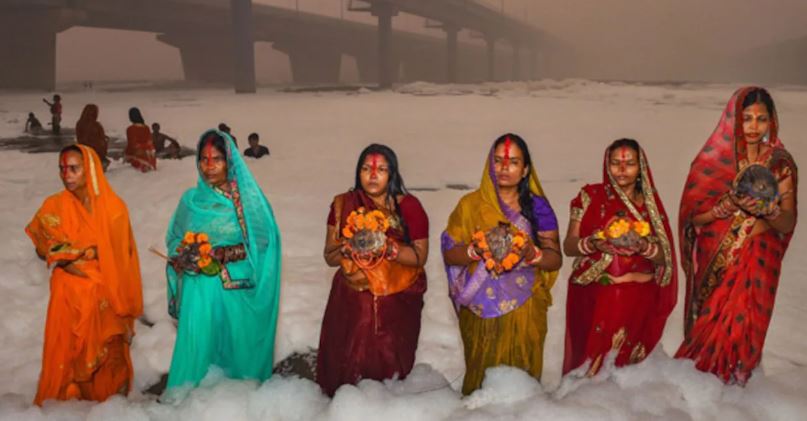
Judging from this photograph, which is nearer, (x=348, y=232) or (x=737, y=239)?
(x=348, y=232)

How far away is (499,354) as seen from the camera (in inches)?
139

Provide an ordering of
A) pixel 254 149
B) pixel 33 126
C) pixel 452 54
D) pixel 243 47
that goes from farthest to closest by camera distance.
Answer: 1. pixel 452 54
2. pixel 243 47
3. pixel 33 126
4. pixel 254 149

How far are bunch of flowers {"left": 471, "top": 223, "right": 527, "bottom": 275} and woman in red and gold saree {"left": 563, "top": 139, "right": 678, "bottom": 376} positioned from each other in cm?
47

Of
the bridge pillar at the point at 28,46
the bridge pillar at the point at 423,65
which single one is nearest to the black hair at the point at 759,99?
the bridge pillar at the point at 28,46

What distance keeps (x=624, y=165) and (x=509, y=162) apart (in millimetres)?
647

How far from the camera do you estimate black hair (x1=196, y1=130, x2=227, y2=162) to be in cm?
357


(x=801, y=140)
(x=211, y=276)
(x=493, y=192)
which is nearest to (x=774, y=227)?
(x=493, y=192)

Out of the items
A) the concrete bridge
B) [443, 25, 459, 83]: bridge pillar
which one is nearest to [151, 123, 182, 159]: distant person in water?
the concrete bridge

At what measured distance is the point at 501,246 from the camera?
3229 mm

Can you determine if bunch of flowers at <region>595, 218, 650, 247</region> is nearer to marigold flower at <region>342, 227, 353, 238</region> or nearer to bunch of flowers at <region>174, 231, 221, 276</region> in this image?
marigold flower at <region>342, 227, 353, 238</region>

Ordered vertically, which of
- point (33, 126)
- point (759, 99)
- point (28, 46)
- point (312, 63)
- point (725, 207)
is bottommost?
point (725, 207)

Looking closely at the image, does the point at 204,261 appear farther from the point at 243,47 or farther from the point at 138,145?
the point at 243,47

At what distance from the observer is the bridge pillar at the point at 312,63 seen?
50938 millimetres

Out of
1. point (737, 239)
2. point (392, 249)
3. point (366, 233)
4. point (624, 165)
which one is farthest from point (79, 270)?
point (737, 239)
